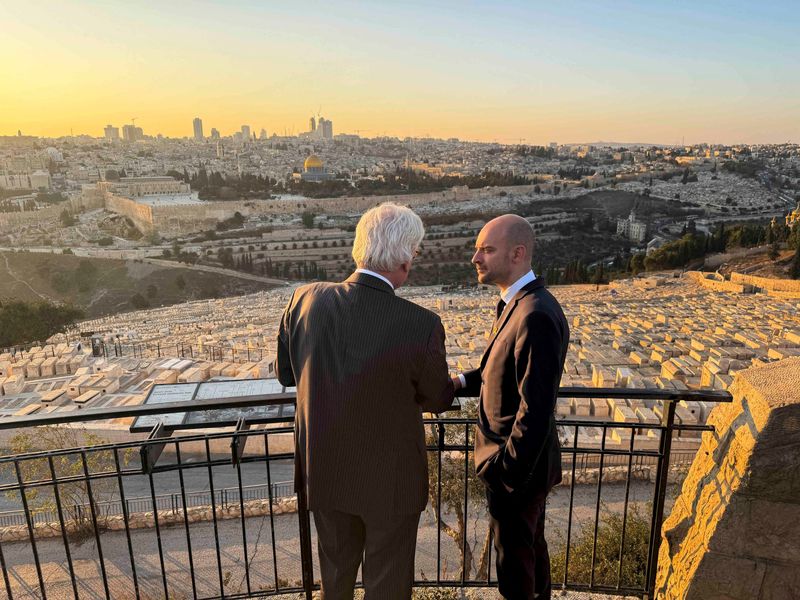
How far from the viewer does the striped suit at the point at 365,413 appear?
1.00m

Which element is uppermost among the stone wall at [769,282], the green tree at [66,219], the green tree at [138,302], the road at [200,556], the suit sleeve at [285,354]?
the suit sleeve at [285,354]

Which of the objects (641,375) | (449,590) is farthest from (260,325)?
(449,590)

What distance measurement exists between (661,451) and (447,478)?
308 centimetres

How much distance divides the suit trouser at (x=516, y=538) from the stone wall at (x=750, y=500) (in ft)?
1.21

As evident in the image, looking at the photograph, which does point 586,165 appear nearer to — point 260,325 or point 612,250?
point 612,250

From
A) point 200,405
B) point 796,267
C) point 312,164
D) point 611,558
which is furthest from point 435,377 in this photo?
point 312,164

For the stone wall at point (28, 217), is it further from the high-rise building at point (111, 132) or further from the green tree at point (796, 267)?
the high-rise building at point (111, 132)

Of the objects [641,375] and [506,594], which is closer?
[506,594]

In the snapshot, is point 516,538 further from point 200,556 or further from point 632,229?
point 632,229

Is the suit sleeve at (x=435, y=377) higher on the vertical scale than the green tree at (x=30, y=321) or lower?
higher

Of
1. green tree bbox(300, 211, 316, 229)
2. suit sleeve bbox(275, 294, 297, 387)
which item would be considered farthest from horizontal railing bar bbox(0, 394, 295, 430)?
green tree bbox(300, 211, 316, 229)

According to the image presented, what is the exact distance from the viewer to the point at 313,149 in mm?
91938

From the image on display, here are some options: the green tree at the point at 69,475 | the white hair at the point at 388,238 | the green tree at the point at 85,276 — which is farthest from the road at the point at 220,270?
the white hair at the point at 388,238

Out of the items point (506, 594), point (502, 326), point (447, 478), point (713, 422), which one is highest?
point (502, 326)
